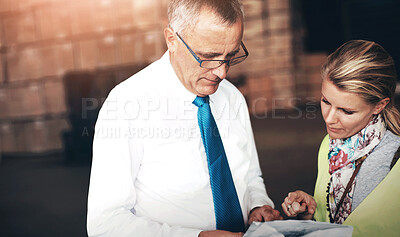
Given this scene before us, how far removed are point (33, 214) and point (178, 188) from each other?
0.89 m

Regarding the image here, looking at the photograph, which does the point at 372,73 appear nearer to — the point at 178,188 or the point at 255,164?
the point at 255,164

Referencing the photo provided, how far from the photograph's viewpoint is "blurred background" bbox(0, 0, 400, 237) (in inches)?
72.1

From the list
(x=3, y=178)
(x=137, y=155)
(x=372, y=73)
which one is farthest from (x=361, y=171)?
(x=3, y=178)

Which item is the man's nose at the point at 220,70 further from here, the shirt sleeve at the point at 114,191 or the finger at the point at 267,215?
the finger at the point at 267,215

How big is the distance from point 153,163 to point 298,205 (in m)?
0.52

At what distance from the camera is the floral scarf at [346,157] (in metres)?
1.28

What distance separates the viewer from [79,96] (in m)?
1.89

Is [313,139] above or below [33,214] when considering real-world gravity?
above

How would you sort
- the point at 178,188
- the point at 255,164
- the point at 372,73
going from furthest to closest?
the point at 255,164 < the point at 178,188 < the point at 372,73

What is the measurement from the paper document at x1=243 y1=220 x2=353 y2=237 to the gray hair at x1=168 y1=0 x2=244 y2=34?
65 cm

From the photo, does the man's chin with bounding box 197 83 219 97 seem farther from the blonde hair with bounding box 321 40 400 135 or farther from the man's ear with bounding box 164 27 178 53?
the blonde hair with bounding box 321 40 400 135

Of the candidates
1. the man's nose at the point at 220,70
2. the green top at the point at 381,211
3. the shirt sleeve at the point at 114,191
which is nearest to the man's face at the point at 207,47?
the man's nose at the point at 220,70

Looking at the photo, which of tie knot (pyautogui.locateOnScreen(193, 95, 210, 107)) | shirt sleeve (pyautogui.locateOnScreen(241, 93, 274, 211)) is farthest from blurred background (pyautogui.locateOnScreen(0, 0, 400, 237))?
tie knot (pyautogui.locateOnScreen(193, 95, 210, 107))

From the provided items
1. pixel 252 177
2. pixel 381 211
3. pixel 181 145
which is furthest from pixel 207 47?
pixel 381 211
